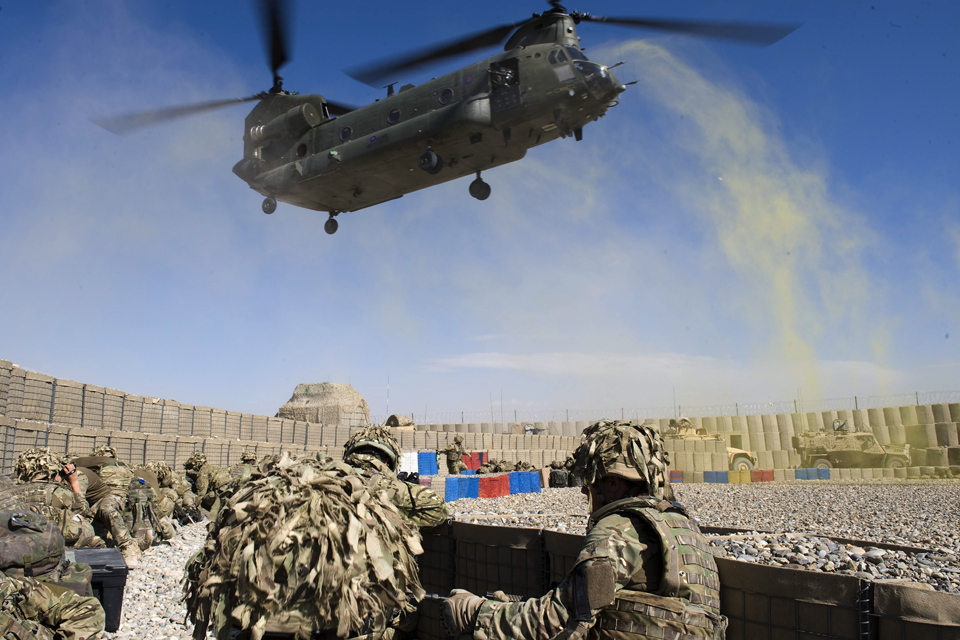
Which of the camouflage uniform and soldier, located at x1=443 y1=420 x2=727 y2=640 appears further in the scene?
the camouflage uniform

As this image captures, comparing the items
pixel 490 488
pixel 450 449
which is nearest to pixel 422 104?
pixel 490 488

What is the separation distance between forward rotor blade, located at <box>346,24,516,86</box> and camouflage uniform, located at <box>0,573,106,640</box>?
11.6 m

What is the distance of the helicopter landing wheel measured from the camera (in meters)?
14.8

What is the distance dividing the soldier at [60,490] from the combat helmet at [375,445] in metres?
3.20

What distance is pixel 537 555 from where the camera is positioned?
3.78m

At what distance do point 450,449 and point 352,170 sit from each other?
1276 cm

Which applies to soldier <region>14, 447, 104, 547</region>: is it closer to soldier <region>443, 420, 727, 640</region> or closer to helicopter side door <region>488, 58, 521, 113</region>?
soldier <region>443, 420, 727, 640</region>

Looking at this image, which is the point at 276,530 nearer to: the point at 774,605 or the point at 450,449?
the point at 774,605

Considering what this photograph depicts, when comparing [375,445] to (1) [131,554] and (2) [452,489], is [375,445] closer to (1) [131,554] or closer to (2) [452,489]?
(1) [131,554]

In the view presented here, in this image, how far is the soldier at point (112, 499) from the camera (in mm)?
8141

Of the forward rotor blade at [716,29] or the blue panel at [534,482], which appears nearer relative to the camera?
the forward rotor blade at [716,29]

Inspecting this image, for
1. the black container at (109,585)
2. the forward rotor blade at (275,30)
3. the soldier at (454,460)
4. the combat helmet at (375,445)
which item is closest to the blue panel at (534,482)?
the soldier at (454,460)

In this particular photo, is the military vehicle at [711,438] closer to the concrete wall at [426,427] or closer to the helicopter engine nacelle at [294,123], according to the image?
the concrete wall at [426,427]

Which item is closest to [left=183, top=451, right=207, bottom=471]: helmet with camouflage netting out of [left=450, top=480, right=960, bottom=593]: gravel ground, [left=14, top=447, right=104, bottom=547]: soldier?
[left=450, top=480, right=960, bottom=593]: gravel ground
